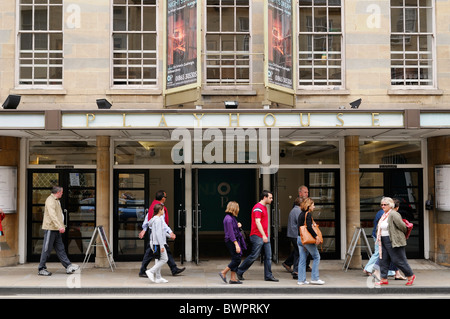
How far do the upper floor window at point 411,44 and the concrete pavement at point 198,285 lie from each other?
5044mm

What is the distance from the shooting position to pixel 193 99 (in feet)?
39.5

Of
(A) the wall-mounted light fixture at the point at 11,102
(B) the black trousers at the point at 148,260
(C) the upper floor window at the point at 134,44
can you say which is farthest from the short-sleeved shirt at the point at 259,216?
(A) the wall-mounted light fixture at the point at 11,102

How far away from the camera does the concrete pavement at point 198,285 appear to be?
1017cm

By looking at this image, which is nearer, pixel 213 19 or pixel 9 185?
pixel 9 185

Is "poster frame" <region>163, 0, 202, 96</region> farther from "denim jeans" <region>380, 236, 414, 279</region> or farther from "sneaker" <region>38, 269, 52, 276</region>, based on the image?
"denim jeans" <region>380, 236, 414, 279</region>

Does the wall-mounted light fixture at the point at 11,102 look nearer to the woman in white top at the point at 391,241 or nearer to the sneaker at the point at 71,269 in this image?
the sneaker at the point at 71,269

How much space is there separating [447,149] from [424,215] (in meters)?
1.92

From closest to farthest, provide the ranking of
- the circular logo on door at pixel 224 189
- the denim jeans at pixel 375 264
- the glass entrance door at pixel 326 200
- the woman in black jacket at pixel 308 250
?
the woman in black jacket at pixel 308 250 → the denim jeans at pixel 375 264 → the glass entrance door at pixel 326 200 → the circular logo on door at pixel 224 189

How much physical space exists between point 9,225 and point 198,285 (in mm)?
5519

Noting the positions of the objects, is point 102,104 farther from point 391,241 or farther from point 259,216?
point 391,241

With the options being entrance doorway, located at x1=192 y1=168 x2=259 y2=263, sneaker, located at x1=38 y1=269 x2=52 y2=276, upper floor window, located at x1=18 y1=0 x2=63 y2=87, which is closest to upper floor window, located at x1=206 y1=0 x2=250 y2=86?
upper floor window, located at x1=18 y1=0 x2=63 y2=87

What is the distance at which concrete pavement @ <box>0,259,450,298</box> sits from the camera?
1017 centimetres

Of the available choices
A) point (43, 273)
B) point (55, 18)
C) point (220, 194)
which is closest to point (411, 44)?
point (220, 194)

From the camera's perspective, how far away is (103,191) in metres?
12.7
